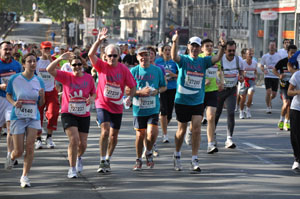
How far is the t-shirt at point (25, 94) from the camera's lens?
8867mm

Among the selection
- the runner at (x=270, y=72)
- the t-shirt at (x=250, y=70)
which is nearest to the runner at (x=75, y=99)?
the t-shirt at (x=250, y=70)

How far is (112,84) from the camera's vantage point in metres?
9.62

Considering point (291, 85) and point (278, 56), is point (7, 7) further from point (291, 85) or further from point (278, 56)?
point (291, 85)

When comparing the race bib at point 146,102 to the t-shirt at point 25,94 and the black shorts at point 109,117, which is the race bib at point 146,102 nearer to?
the black shorts at point 109,117

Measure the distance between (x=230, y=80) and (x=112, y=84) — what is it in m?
3.65

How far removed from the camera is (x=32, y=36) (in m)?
104

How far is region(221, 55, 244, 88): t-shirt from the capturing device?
12.6 metres

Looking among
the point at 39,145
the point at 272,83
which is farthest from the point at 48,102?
the point at 272,83

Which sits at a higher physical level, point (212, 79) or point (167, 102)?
point (212, 79)

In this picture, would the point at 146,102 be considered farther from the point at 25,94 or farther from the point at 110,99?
the point at 25,94

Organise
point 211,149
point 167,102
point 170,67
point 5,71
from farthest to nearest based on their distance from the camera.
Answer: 1. point 170,67
2. point 167,102
3. point 211,149
4. point 5,71

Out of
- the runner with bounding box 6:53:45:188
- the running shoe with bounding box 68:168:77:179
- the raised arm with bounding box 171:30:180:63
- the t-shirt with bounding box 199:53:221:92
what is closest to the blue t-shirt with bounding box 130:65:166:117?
the raised arm with bounding box 171:30:180:63

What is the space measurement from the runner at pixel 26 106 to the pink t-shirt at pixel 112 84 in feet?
3.12

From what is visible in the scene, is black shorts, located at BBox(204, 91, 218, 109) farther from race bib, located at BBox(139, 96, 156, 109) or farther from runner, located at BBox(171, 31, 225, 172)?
race bib, located at BBox(139, 96, 156, 109)
